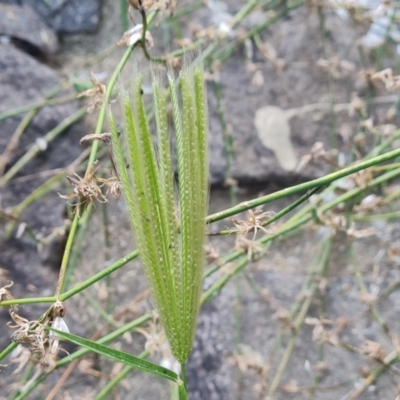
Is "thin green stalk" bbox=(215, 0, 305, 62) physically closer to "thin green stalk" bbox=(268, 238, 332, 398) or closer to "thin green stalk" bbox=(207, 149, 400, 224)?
"thin green stalk" bbox=(268, 238, 332, 398)

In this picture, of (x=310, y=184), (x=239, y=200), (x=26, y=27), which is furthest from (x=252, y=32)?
(x=310, y=184)

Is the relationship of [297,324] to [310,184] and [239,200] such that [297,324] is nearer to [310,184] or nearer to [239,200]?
[239,200]

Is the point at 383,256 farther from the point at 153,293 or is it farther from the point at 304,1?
the point at 153,293

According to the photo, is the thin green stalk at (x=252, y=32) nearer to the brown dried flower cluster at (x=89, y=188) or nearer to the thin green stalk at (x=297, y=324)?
the thin green stalk at (x=297, y=324)

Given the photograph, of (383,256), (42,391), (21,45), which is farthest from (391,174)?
(21,45)

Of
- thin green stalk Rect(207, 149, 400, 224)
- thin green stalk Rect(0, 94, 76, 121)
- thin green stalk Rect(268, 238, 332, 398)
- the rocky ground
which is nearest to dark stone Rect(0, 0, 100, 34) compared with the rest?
the rocky ground
